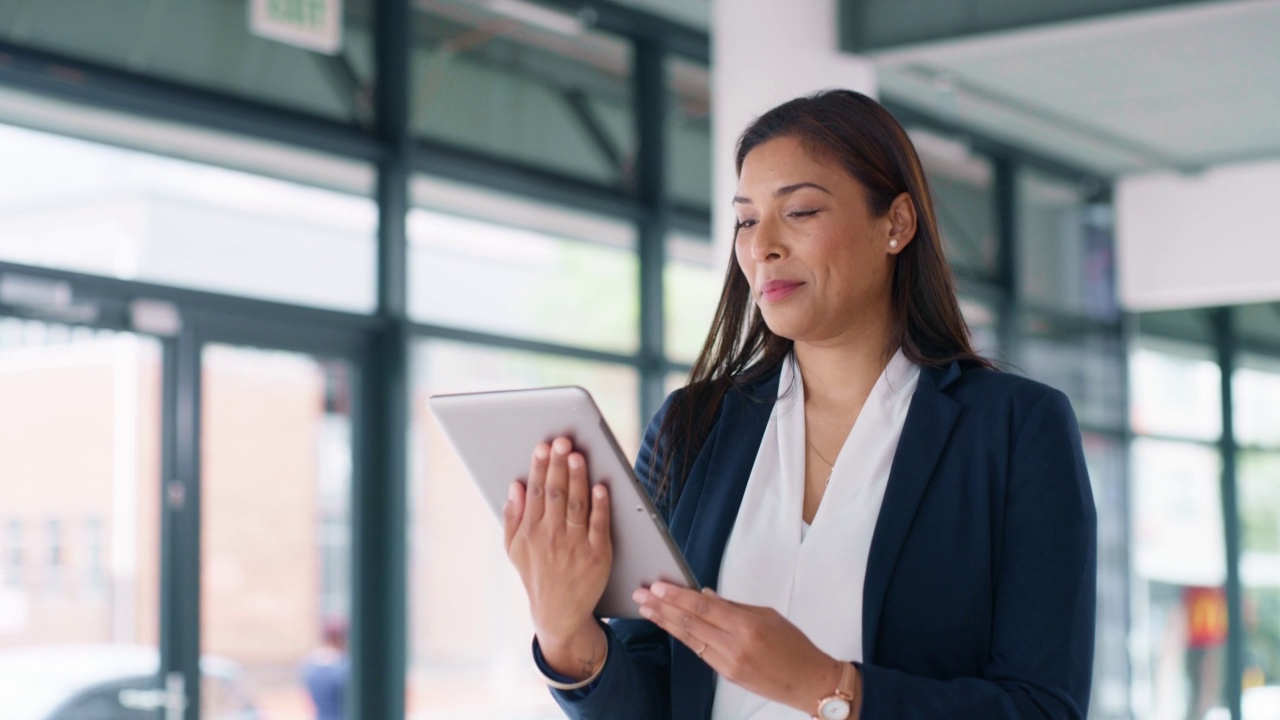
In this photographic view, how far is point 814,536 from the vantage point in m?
1.41

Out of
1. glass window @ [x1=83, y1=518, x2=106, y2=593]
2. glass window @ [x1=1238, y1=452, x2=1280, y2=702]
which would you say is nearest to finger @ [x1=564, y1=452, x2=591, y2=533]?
glass window @ [x1=83, y1=518, x2=106, y2=593]

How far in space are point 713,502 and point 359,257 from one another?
12.9 ft

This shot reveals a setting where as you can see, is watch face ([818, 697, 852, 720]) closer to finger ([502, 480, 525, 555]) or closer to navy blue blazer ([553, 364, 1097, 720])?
navy blue blazer ([553, 364, 1097, 720])

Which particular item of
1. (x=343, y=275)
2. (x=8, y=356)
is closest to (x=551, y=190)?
(x=343, y=275)

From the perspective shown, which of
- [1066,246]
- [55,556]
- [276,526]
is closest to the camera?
[55,556]

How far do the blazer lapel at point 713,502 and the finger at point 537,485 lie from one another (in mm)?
200

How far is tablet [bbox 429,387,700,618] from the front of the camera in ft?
4.26

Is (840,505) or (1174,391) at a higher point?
(1174,391)

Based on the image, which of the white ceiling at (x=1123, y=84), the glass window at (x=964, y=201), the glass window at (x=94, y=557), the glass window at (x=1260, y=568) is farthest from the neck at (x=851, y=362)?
the glass window at (x=1260, y=568)

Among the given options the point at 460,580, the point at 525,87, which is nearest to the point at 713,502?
the point at 460,580

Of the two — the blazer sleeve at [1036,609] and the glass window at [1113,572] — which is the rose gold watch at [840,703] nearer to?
the blazer sleeve at [1036,609]

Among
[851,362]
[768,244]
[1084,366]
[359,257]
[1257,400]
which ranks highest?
[359,257]

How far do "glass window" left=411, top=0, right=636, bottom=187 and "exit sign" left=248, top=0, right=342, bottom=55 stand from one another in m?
0.46

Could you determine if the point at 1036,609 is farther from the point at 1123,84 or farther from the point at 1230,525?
the point at 1230,525
